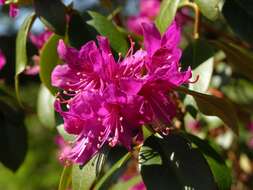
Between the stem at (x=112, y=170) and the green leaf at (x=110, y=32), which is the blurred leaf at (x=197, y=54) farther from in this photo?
the stem at (x=112, y=170)

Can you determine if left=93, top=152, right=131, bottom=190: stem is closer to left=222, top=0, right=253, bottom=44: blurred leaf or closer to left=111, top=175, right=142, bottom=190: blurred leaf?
left=222, top=0, right=253, bottom=44: blurred leaf

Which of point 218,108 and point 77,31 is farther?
point 77,31

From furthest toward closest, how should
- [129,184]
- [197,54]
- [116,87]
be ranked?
[129,184]
[197,54]
[116,87]

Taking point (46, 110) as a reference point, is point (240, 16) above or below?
above

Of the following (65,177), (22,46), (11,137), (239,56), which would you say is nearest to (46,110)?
(11,137)

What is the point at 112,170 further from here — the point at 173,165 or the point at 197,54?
the point at 197,54

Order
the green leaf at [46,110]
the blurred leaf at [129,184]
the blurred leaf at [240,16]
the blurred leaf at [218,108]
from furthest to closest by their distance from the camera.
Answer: the blurred leaf at [129,184], the green leaf at [46,110], the blurred leaf at [240,16], the blurred leaf at [218,108]

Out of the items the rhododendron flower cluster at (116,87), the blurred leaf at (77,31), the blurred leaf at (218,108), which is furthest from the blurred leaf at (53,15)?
the blurred leaf at (218,108)
